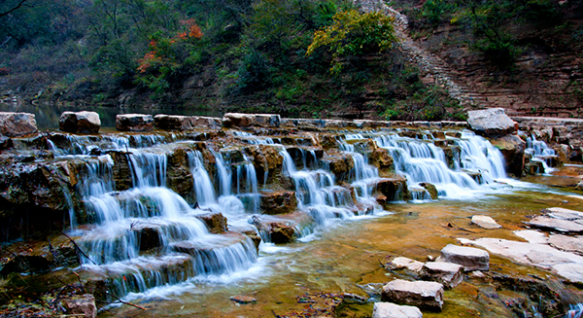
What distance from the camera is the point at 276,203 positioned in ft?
21.1

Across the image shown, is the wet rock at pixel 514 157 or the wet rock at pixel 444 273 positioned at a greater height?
the wet rock at pixel 514 157

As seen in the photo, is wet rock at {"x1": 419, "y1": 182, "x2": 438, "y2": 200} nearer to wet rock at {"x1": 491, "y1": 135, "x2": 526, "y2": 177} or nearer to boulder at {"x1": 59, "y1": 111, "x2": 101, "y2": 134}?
wet rock at {"x1": 491, "y1": 135, "x2": 526, "y2": 177}

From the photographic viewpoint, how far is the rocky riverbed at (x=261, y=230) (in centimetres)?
355

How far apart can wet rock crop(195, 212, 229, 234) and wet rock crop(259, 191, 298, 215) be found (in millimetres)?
1221

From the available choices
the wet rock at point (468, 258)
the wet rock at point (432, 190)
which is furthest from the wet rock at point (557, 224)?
the wet rock at point (432, 190)

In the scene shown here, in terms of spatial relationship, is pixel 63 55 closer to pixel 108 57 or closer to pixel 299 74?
pixel 108 57

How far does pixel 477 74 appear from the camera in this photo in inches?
727

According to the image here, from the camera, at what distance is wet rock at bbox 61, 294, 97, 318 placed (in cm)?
307

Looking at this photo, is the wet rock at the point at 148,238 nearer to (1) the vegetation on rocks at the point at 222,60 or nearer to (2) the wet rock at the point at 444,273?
(2) the wet rock at the point at 444,273

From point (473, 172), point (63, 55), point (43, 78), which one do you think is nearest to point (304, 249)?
point (473, 172)

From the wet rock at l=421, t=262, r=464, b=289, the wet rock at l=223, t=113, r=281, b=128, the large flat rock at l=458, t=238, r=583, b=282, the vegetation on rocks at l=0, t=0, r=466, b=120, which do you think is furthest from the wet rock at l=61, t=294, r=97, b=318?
the vegetation on rocks at l=0, t=0, r=466, b=120

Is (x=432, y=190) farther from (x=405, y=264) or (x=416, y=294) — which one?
(x=416, y=294)

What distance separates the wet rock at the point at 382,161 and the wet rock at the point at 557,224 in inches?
138

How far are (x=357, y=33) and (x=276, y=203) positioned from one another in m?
15.2
